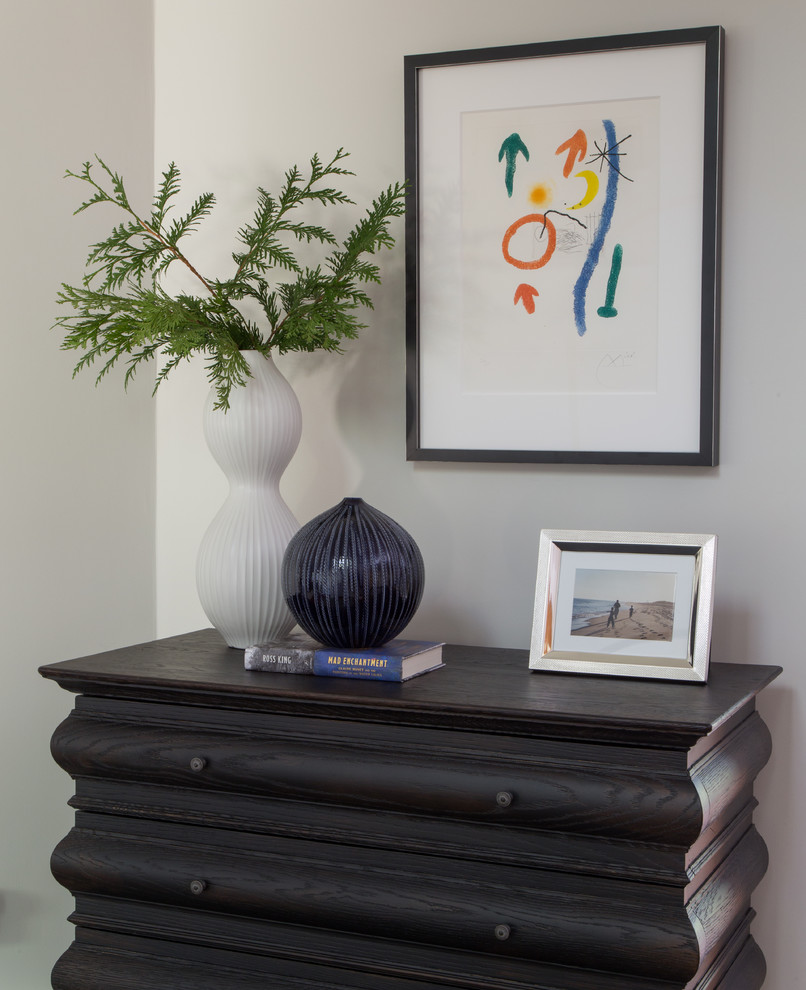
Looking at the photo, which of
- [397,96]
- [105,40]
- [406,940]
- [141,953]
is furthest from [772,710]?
[105,40]

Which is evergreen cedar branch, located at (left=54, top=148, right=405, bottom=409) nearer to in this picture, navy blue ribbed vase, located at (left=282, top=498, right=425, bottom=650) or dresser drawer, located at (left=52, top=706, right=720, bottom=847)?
navy blue ribbed vase, located at (left=282, top=498, right=425, bottom=650)

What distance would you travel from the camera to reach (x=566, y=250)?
1820mm

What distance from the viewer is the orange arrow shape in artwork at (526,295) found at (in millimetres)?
1842

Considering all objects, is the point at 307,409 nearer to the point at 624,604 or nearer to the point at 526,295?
the point at 526,295

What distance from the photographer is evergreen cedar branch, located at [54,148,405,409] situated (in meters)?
1.71

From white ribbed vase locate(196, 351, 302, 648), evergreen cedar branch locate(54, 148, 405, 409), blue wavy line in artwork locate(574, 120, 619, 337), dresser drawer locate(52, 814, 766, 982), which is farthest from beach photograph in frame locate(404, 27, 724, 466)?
dresser drawer locate(52, 814, 766, 982)

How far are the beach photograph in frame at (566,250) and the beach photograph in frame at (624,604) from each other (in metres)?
0.22

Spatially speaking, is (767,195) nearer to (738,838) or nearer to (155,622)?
(738,838)

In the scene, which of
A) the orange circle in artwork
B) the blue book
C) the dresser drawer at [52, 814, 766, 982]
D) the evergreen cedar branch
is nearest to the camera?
the dresser drawer at [52, 814, 766, 982]

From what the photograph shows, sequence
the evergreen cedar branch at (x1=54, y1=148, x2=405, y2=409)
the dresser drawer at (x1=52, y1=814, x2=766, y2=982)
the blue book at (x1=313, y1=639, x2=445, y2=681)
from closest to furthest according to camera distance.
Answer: the dresser drawer at (x1=52, y1=814, x2=766, y2=982)
the blue book at (x1=313, y1=639, x2=445, y2=681)
the evergreen cedar branch at (x1=54, y1=148, x2=405, y2=409)

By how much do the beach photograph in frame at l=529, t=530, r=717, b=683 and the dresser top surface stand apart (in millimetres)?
28

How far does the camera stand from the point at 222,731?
154 centimetres
